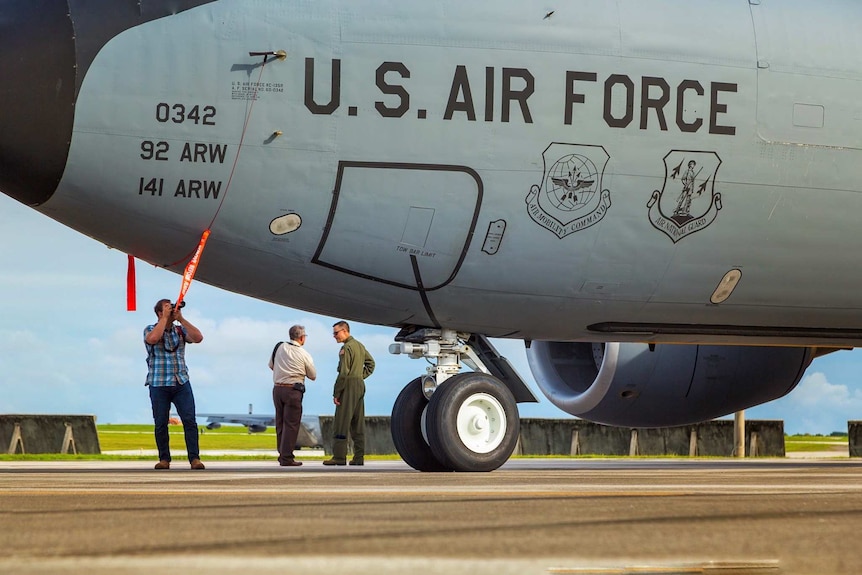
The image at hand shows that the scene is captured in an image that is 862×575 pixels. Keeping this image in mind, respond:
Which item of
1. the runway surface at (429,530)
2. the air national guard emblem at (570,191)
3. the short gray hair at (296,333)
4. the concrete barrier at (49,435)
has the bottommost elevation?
the runway surface at (429,530)

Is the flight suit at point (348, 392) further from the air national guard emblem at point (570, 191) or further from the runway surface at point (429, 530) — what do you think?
the runway surface at point (429, 530)

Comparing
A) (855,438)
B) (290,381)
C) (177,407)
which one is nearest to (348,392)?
(290,381)

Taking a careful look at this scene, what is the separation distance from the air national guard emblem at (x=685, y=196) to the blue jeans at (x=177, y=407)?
4781 millimetres

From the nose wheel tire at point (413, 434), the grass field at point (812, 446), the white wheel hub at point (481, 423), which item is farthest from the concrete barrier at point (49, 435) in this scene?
the grass field at point (812, 446)

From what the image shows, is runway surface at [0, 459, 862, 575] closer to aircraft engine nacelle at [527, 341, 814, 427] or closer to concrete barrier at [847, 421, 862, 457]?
aircraft engine nacelle at [527, 341, 814, 427]

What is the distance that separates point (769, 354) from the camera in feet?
41.9

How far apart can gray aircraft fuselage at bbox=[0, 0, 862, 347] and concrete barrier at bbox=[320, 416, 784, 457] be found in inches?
431

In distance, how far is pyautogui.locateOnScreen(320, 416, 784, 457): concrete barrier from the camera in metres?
20.9

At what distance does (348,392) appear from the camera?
13.1 m

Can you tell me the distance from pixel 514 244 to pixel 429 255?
2.24 ft

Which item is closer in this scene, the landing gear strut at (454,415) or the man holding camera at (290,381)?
the landing gear strut at (454,415)

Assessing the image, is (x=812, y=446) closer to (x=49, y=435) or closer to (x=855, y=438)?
(x=855, y=438)

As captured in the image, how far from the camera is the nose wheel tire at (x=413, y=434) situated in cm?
997

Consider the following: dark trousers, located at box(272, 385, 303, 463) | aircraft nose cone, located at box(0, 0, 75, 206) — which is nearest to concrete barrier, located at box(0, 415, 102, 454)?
dark trousers, located at box(272, 385, 303, 463)
